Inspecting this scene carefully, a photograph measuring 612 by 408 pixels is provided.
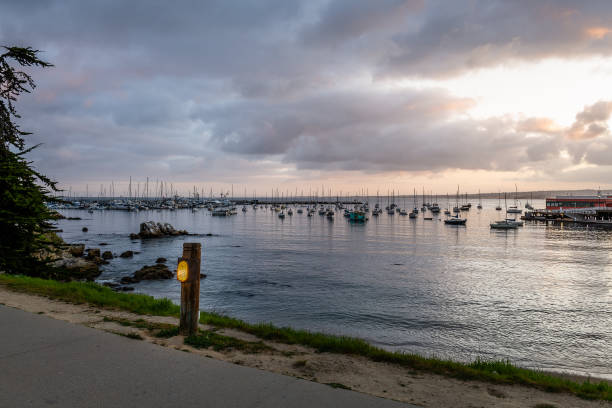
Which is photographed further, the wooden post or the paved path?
the wooden post

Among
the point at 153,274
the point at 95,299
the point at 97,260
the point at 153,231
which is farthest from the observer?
the point at 153,231

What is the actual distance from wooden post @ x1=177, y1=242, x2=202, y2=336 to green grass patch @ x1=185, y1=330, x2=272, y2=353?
0.29 meters

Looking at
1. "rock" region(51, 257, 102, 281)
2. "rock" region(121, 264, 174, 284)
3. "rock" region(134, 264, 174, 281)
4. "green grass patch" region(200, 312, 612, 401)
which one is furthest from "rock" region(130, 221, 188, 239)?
"green grass patch" region(200, 312, 612, 401)

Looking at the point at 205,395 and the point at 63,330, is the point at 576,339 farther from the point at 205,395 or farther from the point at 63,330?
the point at 63,330

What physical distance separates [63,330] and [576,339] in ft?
63.1

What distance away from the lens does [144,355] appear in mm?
6148

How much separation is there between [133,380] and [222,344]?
219 centimetres

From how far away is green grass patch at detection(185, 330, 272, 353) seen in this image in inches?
277

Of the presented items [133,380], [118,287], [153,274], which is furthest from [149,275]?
[133,380]

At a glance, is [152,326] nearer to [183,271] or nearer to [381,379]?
[183,271]

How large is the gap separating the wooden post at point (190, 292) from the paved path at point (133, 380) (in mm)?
1059

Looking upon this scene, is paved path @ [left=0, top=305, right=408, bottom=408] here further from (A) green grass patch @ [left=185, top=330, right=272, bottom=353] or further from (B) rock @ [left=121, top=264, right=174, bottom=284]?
(B) rock @ [left=121, top=264, right=174, bottom=284]

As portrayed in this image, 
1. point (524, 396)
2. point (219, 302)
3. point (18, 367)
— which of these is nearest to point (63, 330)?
point (18, 367)

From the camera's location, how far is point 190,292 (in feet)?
25.1
